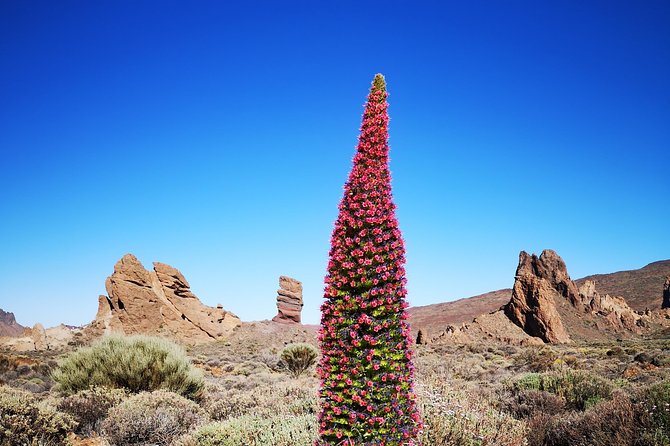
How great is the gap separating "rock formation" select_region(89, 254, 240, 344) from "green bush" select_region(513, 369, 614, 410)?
3323cm

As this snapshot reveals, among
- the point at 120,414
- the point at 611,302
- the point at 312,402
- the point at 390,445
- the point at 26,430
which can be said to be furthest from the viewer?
the point at 611,302

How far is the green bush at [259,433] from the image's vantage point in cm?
656

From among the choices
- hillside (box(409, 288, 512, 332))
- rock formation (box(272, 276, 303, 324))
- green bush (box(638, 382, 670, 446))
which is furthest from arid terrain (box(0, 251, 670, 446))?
hillside (box(409, 288, 512, 332))

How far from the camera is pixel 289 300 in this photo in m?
60.3

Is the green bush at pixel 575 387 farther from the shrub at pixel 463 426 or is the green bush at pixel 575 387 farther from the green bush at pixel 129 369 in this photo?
the green bush at pixel 129 369

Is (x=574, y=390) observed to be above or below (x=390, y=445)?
below

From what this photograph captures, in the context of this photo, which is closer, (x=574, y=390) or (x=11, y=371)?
(x=574, y=390)

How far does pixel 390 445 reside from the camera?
4.84 m

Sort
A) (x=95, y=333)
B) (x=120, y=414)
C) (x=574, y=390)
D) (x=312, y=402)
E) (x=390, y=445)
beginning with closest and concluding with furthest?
(x=390, y=445) < (x=120, y=414) < (x=312, y=402) < (x=574, y=390) < (x=95, y=333)

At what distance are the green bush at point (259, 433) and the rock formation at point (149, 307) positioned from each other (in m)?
33.1

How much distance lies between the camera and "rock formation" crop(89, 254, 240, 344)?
38.9 metres

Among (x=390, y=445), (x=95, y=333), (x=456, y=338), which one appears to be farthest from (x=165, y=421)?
(x=95, y=333)

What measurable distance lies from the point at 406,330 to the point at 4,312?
198 metres

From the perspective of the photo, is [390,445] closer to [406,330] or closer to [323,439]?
[323,439]
